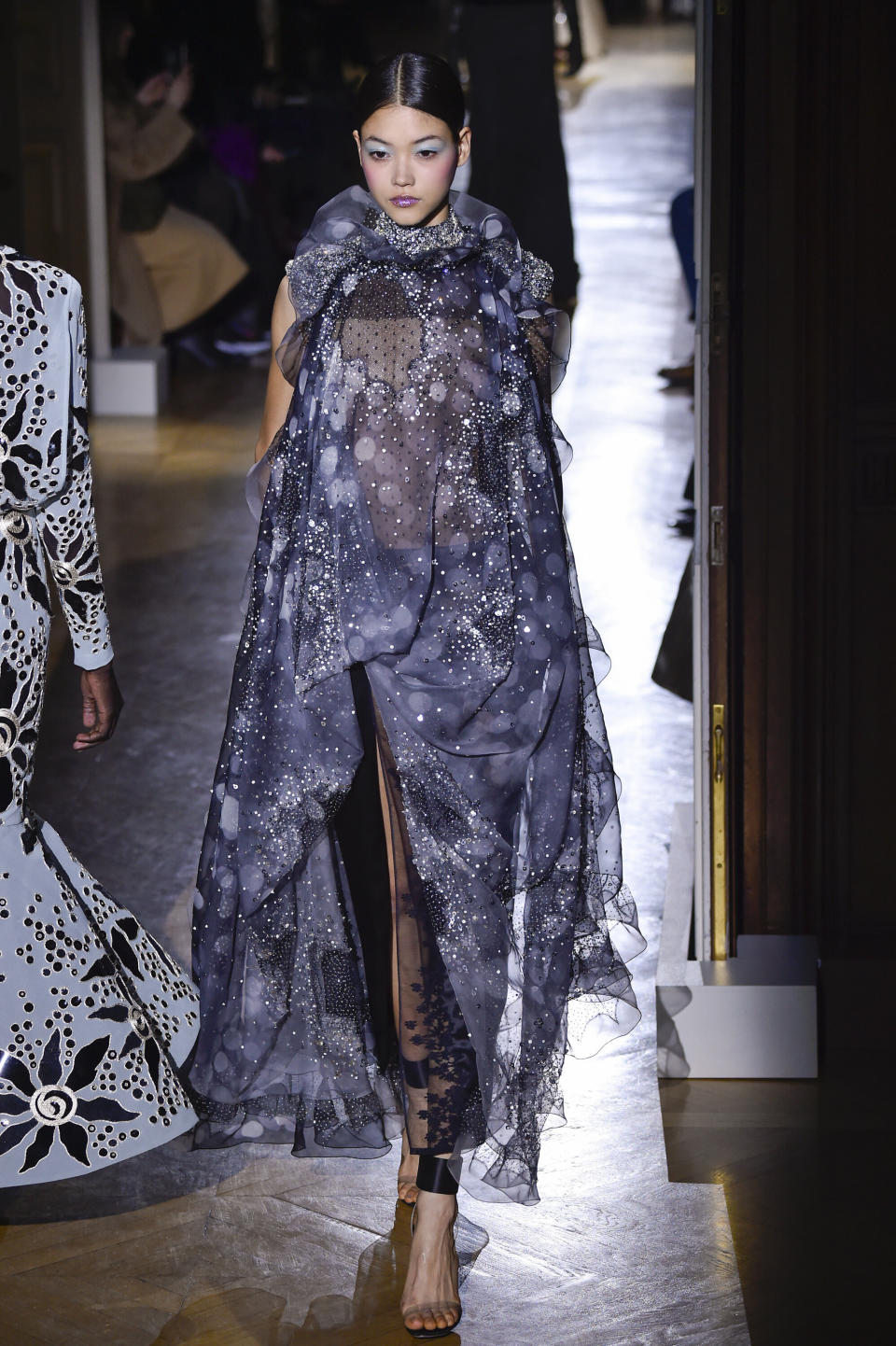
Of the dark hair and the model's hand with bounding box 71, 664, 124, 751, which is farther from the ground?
the dark hair

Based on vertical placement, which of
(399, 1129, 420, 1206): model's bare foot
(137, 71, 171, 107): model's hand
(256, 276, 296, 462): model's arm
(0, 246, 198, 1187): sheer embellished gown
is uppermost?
(137, 71, 171, 107): model's hand

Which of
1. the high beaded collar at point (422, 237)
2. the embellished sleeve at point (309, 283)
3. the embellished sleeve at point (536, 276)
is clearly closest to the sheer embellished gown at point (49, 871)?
the embellished sleeve at point (309, 283)

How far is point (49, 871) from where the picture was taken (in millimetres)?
2734

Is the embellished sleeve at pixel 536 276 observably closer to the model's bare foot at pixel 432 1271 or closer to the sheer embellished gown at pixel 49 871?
the sheer embellished gown at pixel 49 871

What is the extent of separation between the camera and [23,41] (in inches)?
354

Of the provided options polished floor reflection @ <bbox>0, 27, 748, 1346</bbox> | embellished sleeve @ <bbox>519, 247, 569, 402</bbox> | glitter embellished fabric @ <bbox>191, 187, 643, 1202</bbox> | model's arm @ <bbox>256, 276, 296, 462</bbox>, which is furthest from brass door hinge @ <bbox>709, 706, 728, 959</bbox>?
model's arm @ <bbox>256, 276, 296, 462</bbox>

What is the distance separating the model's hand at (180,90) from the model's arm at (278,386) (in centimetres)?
692

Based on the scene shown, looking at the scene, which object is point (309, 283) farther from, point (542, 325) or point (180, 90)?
point (180, 90)

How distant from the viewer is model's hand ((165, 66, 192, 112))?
364 inches

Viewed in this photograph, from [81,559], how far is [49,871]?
415mm

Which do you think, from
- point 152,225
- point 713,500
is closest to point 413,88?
point 713,500

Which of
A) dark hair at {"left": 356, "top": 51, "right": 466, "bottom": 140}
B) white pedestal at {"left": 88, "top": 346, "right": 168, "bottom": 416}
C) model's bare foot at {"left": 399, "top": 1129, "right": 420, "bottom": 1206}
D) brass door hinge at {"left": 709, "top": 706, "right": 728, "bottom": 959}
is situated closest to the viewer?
dark hair at {"left": 356, "top": 51, "right": 466, "bottom": 140}

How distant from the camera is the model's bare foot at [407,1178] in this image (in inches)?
116

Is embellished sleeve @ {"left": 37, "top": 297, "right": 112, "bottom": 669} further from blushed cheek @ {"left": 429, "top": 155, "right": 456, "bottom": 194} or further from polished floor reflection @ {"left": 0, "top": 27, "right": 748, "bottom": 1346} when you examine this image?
polished floor reflection @ {"left": 0, "top": 27, "right": 748, "bottom": 1346}
